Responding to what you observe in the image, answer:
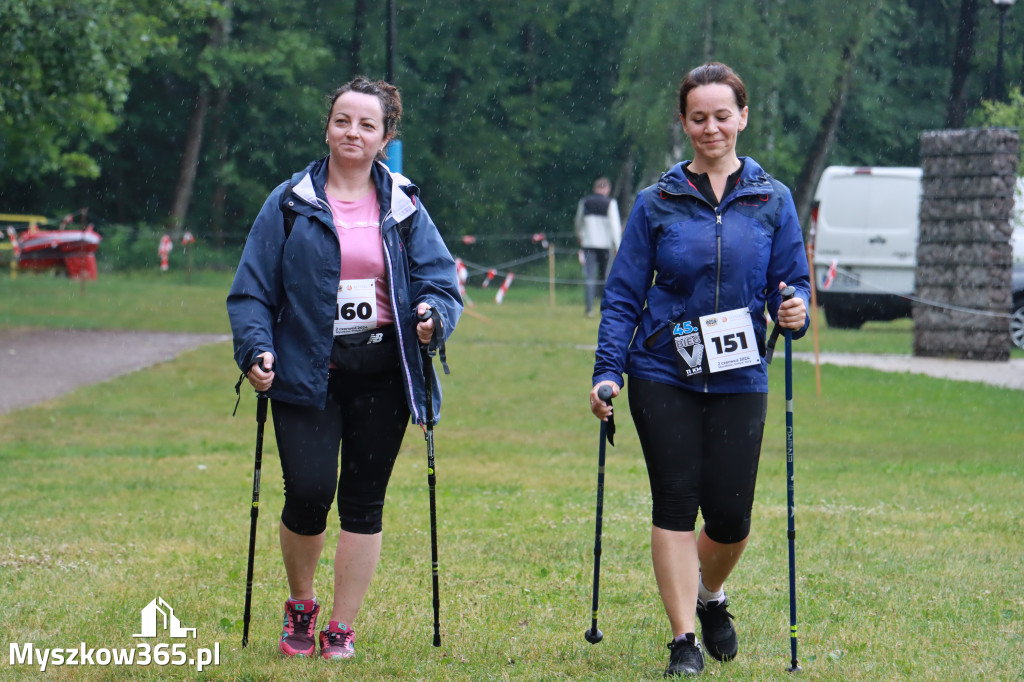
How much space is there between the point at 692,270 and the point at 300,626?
74.3 inches

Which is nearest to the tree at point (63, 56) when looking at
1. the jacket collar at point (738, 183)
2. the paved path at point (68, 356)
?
the paved path at point (68, 356)

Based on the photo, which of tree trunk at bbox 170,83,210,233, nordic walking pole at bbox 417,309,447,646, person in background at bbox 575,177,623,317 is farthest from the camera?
tree trunk at bbox 170,83,210,233

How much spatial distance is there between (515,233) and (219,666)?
40628 mm

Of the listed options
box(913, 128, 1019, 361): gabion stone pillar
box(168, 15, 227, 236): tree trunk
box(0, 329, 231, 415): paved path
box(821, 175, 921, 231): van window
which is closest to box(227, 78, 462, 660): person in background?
box(0, 329, 231, 415): paved path

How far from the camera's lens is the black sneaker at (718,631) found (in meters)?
5.05

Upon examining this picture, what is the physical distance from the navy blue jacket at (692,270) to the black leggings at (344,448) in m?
0.76

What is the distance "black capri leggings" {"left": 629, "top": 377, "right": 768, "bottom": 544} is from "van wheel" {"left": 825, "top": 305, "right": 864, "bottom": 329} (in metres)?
19.3

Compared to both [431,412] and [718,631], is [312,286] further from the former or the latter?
[718,631]

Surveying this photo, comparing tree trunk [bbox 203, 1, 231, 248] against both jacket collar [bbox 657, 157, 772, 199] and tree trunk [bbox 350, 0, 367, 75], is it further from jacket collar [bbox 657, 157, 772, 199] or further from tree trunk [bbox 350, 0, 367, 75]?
jacket collar [bbox 657, 157, 772, 199]

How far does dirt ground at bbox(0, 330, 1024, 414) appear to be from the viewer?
14.4m

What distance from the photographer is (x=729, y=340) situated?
4.65 metres

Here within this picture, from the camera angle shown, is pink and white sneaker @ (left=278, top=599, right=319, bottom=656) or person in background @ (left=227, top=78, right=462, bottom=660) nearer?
person in background @ (left=227, top=78, right=462, bottom=660)

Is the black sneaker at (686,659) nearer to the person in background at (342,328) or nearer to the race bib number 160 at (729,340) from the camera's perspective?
the race bib number 160 at (729,340)

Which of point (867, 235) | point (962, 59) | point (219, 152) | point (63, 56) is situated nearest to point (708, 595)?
point (63, 56)
